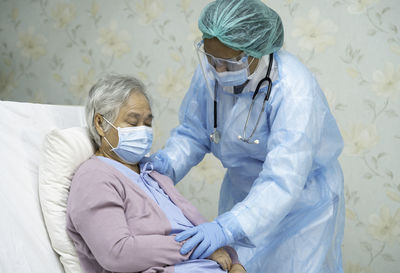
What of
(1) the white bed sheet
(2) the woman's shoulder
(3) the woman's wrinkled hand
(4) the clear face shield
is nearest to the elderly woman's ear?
(2) the woman's shoulder

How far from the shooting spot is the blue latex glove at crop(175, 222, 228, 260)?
115 centimetres

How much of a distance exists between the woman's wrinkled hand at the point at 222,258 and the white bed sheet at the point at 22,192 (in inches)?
18.9

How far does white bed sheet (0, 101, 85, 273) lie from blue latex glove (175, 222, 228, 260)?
1.35 feet

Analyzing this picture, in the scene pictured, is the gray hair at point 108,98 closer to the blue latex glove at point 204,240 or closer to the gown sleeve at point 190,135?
the gown sleeve at point 190,135

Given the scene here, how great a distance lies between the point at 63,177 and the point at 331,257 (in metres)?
1.00

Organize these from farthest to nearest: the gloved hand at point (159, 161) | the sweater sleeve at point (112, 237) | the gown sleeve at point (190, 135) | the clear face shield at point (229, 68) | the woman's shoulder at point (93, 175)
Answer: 1. the gown sleeve at point (190, 135)
2. the gloved hand at point (159, 161)
3. the clear face shield at point (229, 68)
4. the woman's shoulder at point (93, 175)
5. the sweater sleeve at point (112, 237)

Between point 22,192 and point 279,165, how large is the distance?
816 mm

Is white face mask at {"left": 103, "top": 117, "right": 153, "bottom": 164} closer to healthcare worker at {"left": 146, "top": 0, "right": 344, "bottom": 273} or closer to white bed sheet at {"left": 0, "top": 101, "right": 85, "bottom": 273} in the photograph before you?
healthcare worker at {"left": 146, "top": 0, "right": 344, "bottom": 273}

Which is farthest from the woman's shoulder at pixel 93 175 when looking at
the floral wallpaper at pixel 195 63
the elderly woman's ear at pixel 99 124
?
the floral wallpaper at pixel 195 63

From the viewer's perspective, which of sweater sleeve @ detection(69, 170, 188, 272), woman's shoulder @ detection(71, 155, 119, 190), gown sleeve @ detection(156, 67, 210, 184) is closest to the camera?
sweater sleeve @ detection(69, 170, 188, 272)

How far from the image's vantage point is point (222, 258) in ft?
4.10

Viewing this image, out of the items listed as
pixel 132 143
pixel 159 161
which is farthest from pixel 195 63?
pixel 132 143

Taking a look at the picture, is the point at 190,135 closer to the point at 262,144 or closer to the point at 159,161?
the point at 159,161

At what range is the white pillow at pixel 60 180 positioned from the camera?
47.9 inches
